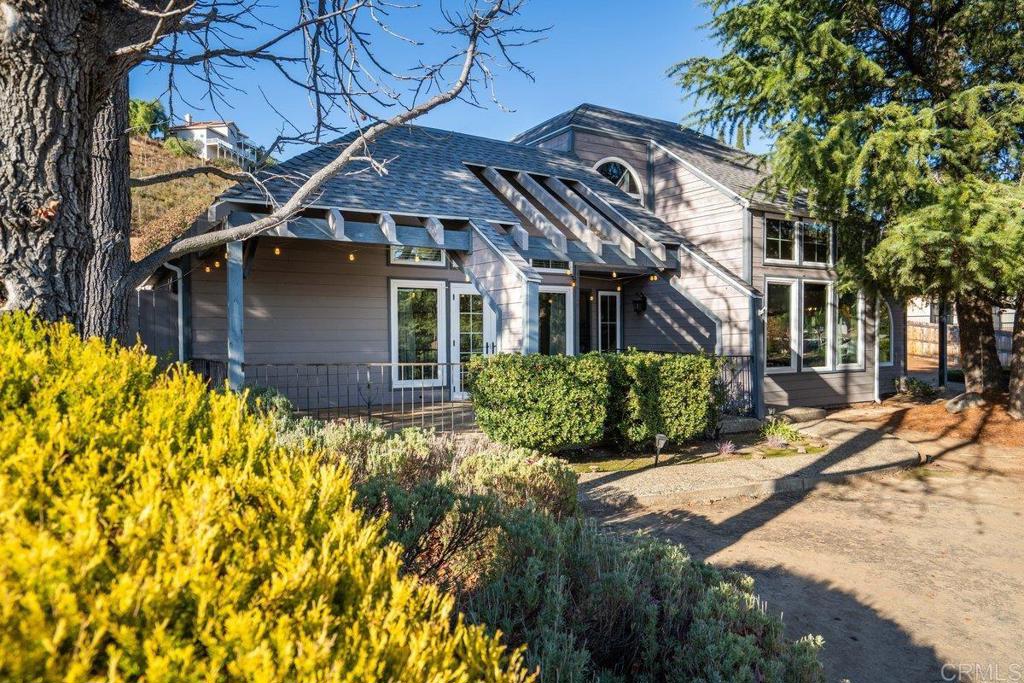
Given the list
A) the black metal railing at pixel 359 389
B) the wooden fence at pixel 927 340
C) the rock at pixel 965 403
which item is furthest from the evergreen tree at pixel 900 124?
the wooden fence at pixel 927 340

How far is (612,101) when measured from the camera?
1538 cm

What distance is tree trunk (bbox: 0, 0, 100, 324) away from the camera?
313 cm

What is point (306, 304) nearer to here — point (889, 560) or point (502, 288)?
point (502, 288)

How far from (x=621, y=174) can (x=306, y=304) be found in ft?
26.5

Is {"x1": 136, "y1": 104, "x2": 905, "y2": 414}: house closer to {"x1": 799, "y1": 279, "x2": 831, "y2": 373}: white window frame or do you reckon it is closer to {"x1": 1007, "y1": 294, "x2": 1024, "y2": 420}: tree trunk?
{"x1": 799, "y1": 279, "x2": 831, "y2": 373}: white window frame

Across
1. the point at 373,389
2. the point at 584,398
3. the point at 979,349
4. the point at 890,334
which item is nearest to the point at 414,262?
the point at 373,389

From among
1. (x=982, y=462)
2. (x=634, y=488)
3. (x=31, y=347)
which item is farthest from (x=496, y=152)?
(x=31, y=347)

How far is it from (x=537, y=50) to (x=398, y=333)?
652cm

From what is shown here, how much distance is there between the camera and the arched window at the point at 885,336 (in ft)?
43.7

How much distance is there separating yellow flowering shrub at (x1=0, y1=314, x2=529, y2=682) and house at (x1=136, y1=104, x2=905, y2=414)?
6596 millimetres

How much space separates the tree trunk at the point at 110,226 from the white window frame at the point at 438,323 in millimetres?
5772

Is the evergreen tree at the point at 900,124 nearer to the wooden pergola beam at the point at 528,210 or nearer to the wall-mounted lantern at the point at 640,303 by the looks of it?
the wooden pergola beam at the point at 528,210

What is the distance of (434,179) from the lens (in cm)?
1091

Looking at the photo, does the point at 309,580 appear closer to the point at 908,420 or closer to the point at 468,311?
the point at 468,311
